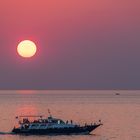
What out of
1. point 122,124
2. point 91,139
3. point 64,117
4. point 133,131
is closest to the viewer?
point 91,139

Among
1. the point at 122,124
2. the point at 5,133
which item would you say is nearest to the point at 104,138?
the point at 5,133

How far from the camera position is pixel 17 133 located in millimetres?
119188

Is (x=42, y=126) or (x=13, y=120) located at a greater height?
(x=13, y=120)

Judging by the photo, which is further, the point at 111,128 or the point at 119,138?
the point at 111,128

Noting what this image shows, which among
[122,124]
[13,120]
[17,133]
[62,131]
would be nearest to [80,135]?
[62,131]

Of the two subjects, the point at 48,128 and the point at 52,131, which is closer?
the point at 48,128

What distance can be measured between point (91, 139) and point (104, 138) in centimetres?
363

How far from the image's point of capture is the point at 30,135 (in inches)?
4692

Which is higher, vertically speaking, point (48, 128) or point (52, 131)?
point (48, 128)

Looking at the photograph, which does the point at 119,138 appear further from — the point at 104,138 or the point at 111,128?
the point at 111,128

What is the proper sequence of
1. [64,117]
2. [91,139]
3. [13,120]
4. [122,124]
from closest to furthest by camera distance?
[91,139] < [122,124] < [13,120] < [64,117]

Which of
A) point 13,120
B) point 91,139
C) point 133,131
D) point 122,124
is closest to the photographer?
point 91,139

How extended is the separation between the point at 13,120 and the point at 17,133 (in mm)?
43179

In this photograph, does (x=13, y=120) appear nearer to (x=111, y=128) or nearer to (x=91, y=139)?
(x=111, y=128)
